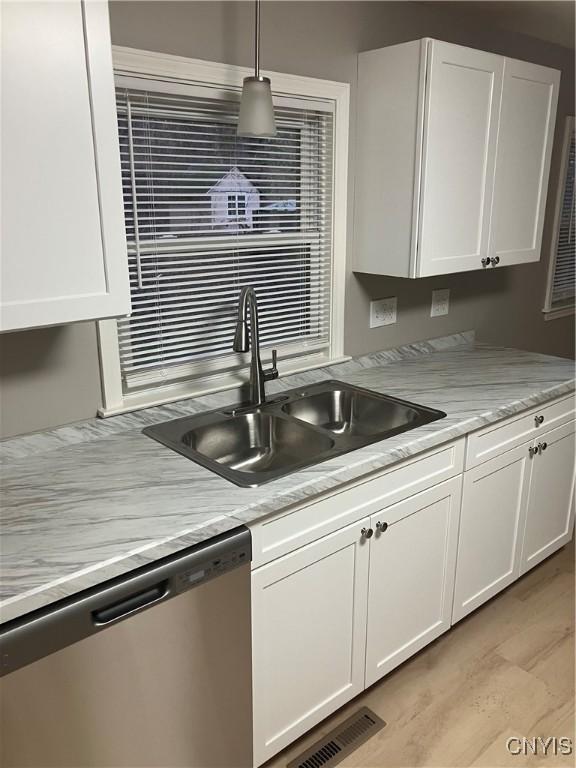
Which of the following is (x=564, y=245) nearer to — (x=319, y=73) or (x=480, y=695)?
(x=319, y=73)

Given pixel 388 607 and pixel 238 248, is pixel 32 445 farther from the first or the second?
pixel 388 607

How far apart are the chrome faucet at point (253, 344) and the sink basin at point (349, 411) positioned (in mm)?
118

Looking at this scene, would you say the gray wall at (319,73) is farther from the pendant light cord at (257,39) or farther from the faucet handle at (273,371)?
the faucet handle at (273,371)

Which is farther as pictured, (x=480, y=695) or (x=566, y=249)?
(x=566, y=249)

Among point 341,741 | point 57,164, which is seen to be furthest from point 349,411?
point 57,164

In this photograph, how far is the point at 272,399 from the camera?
7.20 feet

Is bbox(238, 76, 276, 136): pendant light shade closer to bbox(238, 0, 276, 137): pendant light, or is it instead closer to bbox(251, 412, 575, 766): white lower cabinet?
bbox(238, 0, 276, 137): pendant light

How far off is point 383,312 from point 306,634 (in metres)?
1.40

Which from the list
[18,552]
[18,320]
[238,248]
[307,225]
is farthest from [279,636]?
[307,225]

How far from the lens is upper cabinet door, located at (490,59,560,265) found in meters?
2.41

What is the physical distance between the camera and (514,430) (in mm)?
2266

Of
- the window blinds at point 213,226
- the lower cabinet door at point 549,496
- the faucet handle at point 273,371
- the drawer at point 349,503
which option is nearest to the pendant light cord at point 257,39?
the window blinds at point 213,226

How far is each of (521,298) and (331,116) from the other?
1.71 m

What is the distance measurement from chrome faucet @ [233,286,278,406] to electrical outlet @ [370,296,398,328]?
0.59 meters
